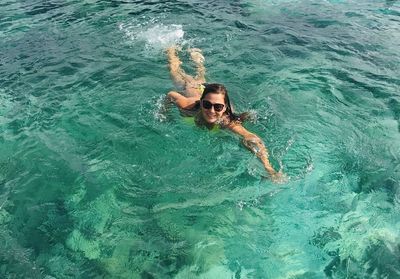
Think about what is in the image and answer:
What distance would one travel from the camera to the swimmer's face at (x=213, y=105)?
540 cm

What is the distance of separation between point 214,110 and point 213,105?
3.6 inches

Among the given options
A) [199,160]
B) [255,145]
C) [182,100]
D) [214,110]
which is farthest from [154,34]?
[255,145]

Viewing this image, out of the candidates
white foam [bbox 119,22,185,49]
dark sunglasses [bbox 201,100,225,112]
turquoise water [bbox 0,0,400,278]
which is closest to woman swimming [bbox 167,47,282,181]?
dark sunglasses [bbox 201,100,225,112]

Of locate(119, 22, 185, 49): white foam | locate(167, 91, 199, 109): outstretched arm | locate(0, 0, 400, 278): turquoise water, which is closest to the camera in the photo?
locate(0, 0, 400, 278): turquoise water

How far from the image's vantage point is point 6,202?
5.59 metres

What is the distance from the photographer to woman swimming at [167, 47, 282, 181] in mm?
5418

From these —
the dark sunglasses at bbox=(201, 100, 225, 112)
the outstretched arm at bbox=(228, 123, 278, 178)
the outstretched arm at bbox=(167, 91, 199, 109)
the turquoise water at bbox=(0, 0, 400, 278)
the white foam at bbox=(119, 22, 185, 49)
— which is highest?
the dark sunglasses at bbox=(201, 100, 225, 112)

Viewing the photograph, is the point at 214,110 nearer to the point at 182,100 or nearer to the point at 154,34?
the point at 182,100

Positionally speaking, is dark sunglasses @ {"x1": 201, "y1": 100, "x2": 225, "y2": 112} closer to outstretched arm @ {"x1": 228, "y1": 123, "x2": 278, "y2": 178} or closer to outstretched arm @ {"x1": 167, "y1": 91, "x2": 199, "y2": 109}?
outstretched arm @ {"x1": 228, "y1": 123, "x2": 278, "y2": 178}

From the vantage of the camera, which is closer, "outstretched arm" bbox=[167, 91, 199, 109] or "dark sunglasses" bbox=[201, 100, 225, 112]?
"dark sunglasses" bbox=[201, 100, 225, 112]

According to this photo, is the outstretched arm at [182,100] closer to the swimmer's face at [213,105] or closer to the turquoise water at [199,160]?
the turquoise water at [199,160]

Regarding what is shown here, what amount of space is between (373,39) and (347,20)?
1.43 meters

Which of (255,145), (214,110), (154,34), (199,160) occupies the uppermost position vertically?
(214,110)

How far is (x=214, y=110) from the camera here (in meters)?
5.48
